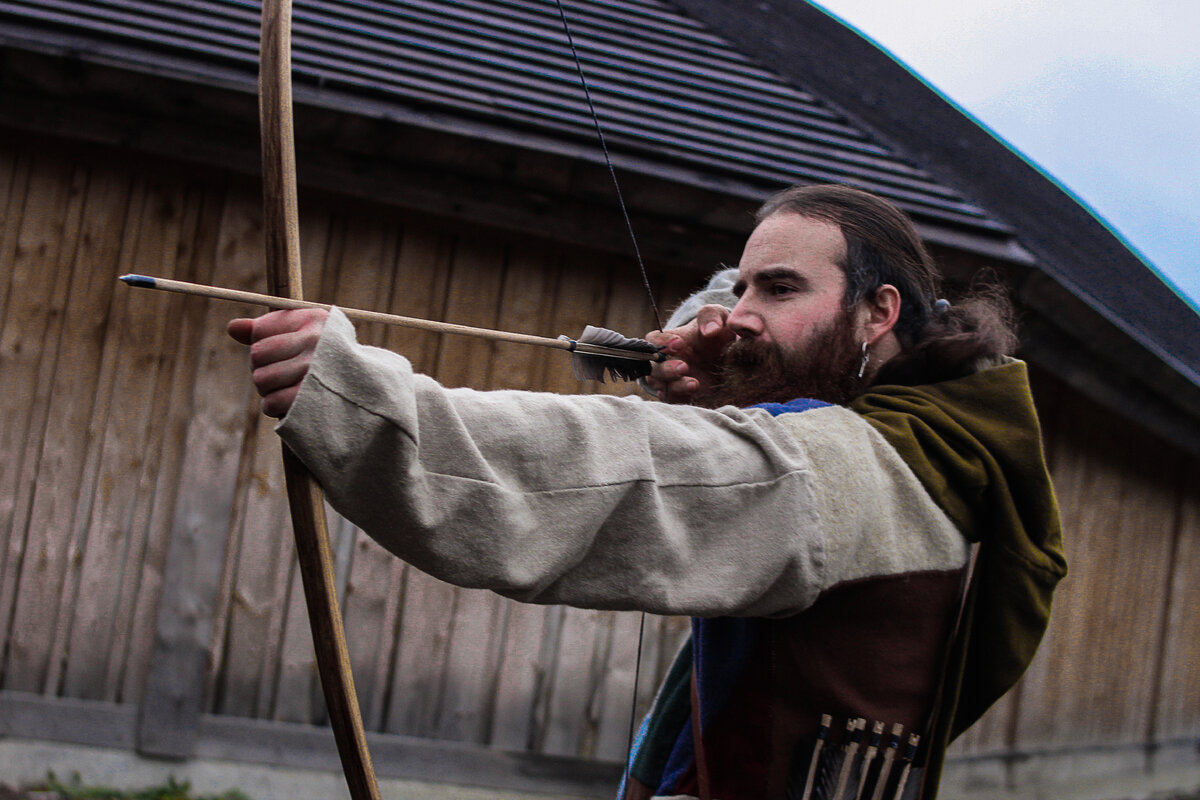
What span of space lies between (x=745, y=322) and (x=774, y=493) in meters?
0.50

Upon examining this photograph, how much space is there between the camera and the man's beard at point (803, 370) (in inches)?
58.7

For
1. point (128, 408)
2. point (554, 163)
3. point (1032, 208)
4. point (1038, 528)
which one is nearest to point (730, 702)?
point (1038, 528)

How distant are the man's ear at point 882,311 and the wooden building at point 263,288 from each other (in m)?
2.24

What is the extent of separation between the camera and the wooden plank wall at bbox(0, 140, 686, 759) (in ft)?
11.9

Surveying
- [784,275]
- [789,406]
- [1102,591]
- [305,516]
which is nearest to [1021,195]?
[1102,591]

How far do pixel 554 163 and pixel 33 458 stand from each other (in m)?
2.26

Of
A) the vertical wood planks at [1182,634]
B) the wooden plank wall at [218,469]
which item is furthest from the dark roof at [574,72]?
the vertical wood planks at [1182,634]

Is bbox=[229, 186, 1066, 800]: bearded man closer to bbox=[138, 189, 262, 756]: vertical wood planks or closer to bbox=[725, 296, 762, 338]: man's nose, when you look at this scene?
bbox=[725, 296, 762, 338]: man's nose

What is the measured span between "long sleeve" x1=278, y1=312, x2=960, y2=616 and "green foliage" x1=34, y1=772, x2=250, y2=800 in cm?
322

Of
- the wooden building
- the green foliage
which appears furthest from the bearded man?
the green foliage

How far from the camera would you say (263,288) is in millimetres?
3732

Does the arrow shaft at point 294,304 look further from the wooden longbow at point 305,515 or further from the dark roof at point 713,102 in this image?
the dark roof at point 713,102

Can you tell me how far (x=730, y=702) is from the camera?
131 centimetres

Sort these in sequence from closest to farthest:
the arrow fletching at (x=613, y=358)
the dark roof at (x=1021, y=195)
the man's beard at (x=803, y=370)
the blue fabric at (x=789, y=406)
Answer: the blue fabric at (x=789, y=406) → the man's beard at (x=803, y=370) → the arrow fletching at (x=613, y=358) → the dark roof at (x=1021, y=195)
